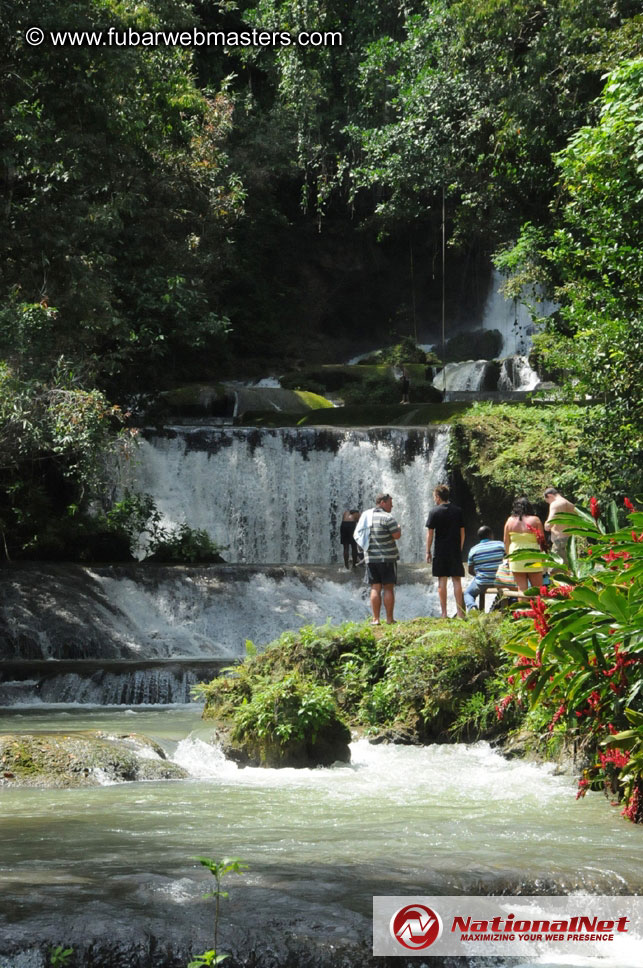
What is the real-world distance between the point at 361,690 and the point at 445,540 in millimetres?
2830

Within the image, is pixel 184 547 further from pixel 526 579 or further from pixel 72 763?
pixel 72 763

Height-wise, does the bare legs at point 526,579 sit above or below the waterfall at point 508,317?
below

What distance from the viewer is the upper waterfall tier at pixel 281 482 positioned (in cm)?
2186

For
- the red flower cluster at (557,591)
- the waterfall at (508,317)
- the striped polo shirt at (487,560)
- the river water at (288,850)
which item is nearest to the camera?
the river water at (288,850)

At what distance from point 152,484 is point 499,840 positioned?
16.7 metres

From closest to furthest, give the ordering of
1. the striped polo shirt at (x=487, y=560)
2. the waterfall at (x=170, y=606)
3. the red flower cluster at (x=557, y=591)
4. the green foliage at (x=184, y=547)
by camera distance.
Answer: the red flower cluster at (x=557, y=591), the striped polo shirt at (x=487, y=560), the waterfall at (x=170, y=606), the green foliage at (x=184, y=547)

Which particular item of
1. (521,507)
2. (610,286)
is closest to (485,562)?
(521,507)

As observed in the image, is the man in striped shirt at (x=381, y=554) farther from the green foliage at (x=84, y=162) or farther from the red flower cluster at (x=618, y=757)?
A: the red flower cluster at (x=618, y=757)

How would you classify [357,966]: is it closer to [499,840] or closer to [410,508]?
[499,840]

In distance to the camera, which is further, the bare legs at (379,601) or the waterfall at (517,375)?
the waterfall at (517,375)

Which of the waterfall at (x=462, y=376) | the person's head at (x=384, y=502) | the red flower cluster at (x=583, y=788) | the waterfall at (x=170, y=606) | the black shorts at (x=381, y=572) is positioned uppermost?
the waterfall at (x=462, y=376)

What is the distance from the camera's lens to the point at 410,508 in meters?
21.8

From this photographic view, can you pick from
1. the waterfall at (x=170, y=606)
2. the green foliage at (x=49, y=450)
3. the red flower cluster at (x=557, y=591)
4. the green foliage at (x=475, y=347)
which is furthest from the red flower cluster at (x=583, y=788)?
the green foliage at (x=475, y=347)

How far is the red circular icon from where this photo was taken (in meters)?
4.58
